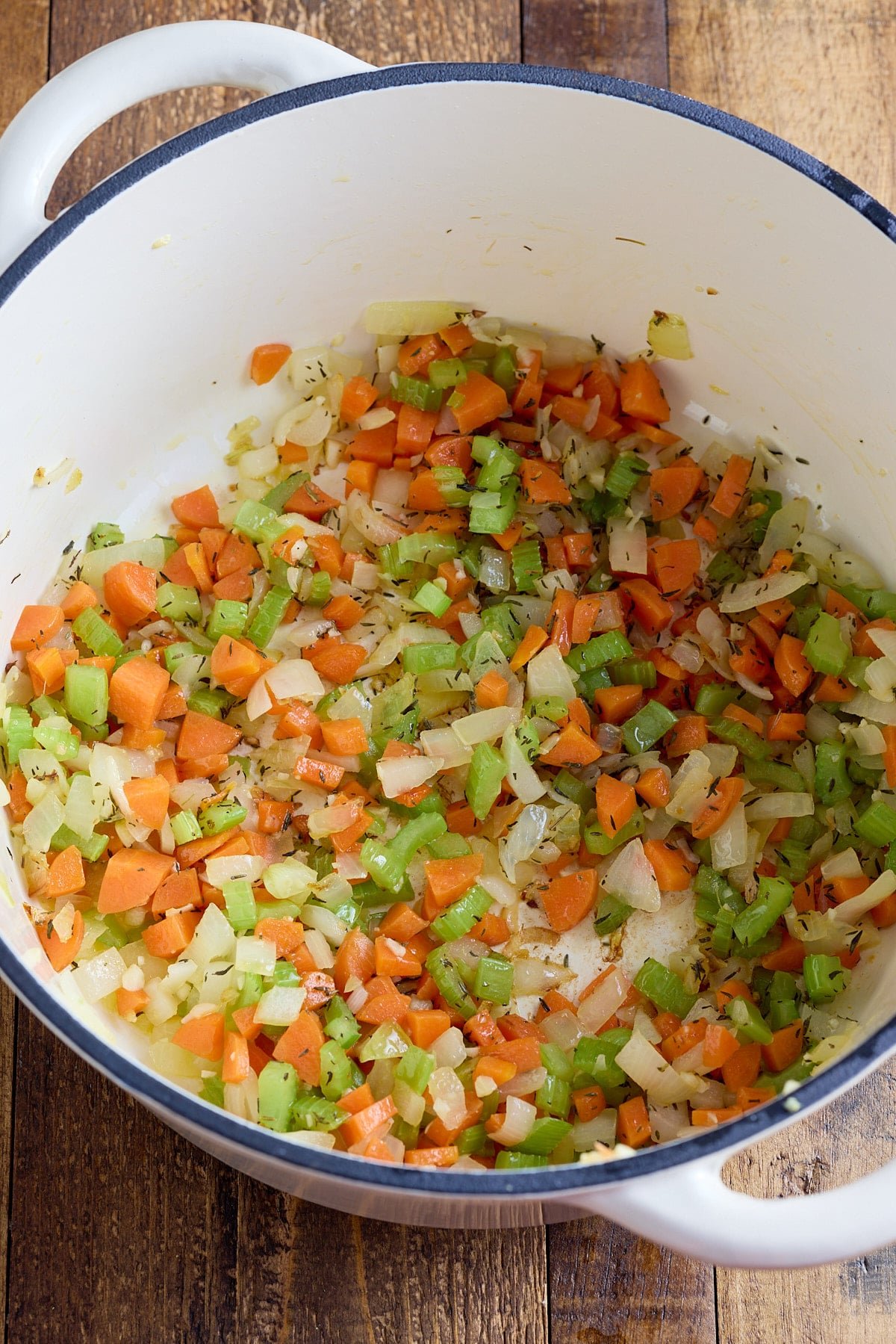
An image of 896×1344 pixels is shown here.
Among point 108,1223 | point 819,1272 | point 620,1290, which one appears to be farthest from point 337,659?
point 819,1272

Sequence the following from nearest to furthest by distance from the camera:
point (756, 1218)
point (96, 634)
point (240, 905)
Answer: point (756, 1218) < point (240, 905) < point (96, 634)

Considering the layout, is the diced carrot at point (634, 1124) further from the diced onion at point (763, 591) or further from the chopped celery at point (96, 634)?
the chopped celery at point (96, 634)

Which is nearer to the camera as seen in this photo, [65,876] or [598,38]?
[65,876]

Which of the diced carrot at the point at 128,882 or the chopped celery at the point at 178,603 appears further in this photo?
the chopped celery at the point at 178,603

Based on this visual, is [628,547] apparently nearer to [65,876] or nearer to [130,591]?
[130,591]

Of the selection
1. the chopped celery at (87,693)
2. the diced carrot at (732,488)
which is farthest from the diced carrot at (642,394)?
the chopped celery at (87,693)

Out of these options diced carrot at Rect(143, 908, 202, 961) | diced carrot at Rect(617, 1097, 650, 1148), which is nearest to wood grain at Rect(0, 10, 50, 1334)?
diced carrot at Rect(143, 908, 202, 961)

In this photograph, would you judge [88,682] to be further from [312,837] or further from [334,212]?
[334,212]

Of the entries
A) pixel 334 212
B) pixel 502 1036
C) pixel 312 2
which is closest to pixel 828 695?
pixel 502 1036
